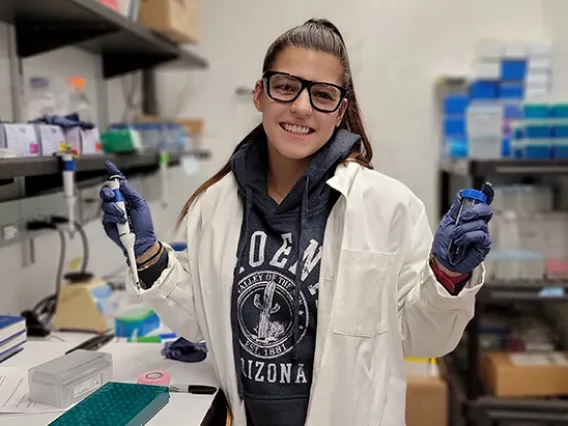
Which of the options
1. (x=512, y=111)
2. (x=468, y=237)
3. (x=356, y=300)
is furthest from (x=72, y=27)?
(x=512, y=111)

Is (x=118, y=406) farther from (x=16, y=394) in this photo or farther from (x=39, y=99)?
(x=39, y=99)

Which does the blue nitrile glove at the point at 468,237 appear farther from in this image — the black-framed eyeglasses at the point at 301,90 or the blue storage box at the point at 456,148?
the blue storage box at the point at 456,148

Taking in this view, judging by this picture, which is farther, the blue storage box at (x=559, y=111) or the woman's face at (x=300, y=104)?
the blue storage box at (x=559, y=111)

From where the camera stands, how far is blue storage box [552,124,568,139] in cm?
227

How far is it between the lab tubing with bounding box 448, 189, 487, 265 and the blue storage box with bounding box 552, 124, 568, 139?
141cm

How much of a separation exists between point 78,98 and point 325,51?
112 centimetres

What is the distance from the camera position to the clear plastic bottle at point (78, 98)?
6.28ft

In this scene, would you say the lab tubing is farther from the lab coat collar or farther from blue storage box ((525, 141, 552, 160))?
blue storage box ((525, 141, 552, 160))

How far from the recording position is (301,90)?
120 centimetres

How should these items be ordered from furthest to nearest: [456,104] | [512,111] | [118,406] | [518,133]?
[456,104] < [512,111] < [518,133] < [118,406]

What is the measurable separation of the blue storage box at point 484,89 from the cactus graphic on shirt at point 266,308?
1.95 m

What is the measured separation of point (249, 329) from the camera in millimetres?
1199

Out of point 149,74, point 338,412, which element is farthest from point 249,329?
point 149,74

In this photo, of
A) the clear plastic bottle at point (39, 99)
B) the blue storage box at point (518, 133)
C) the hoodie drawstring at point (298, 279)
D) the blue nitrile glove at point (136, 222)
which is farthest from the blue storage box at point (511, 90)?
the blue nitrile glove at point (136, 222)
